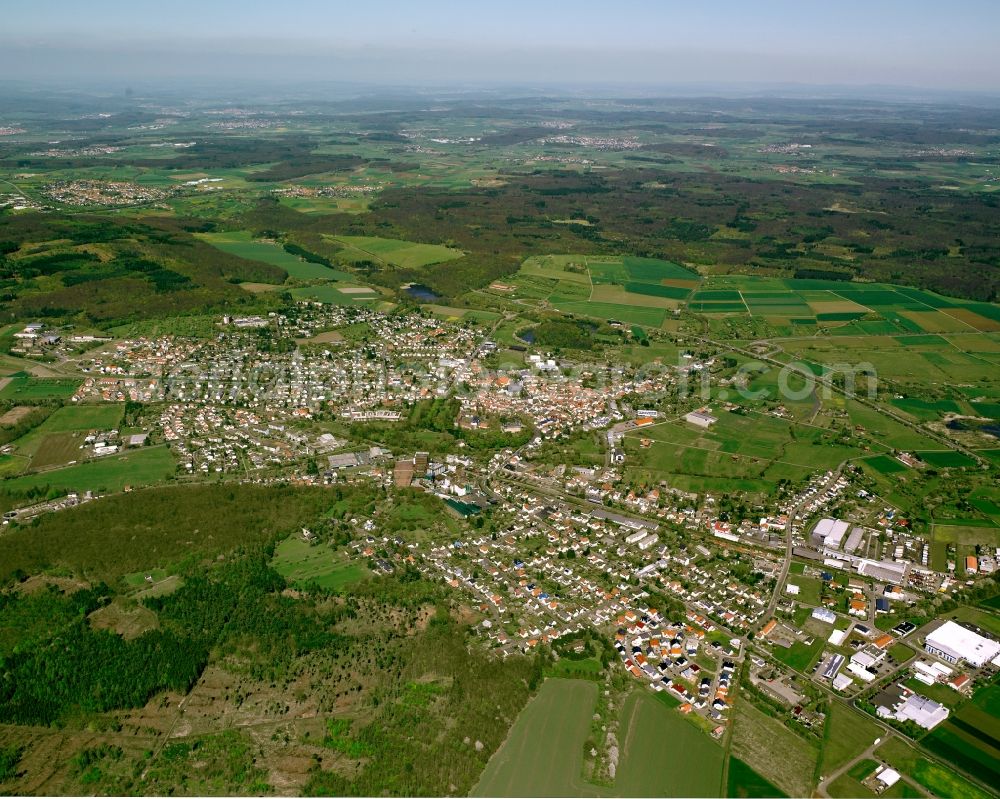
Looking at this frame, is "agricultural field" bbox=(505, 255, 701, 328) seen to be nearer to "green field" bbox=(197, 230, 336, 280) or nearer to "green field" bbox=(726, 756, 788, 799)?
"green field" bbox=(197, 230, 336, 280)

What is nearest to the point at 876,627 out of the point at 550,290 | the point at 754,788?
the point at 754,788

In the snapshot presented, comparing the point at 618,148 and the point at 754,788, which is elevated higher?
the point at 618,148

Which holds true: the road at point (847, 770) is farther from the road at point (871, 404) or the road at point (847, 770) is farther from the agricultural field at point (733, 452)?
the road at point (871, 404)

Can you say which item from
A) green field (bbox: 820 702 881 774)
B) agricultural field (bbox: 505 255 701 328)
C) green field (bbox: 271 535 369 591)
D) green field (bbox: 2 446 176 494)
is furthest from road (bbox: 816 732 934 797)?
agricultural field (bbox: 505 255 701 328)

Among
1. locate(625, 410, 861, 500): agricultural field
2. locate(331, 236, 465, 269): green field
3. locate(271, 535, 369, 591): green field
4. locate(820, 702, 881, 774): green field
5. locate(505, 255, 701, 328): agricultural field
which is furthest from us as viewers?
locate(331, 236, 465, 269): green field

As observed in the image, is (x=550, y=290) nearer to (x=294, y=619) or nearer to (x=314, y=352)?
(x=314, y=352)
